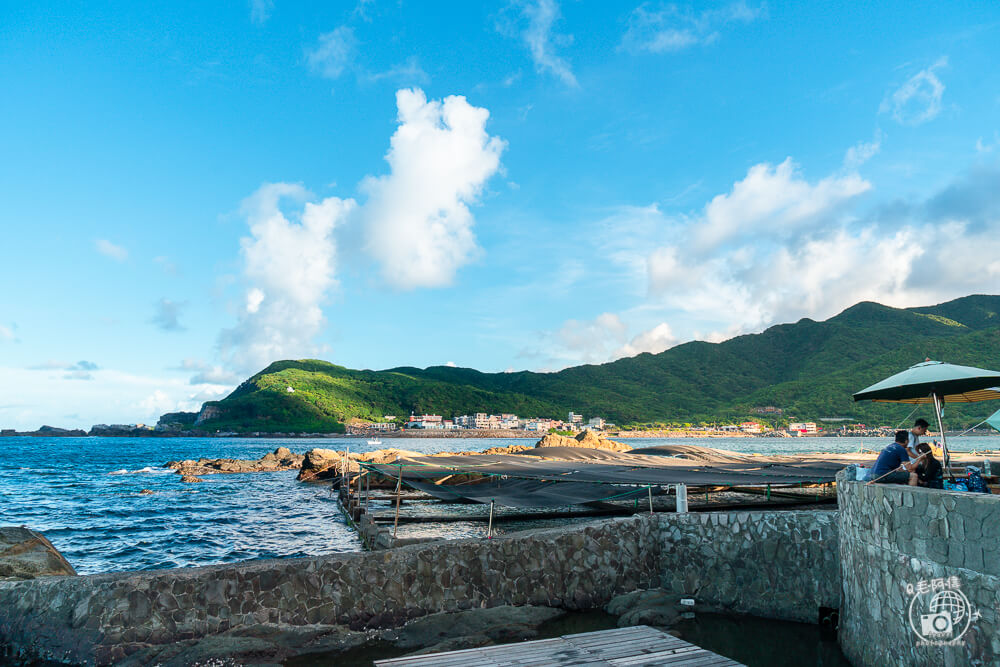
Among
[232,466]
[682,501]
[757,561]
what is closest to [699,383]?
[232,466]

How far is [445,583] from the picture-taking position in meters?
8.52

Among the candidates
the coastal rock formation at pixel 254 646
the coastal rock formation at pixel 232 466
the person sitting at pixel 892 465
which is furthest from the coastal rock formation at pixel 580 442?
the person sitting at pixel 892 465

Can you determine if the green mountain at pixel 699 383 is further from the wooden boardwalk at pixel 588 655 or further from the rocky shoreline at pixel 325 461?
the wooden boardwalk at pixel 588 655

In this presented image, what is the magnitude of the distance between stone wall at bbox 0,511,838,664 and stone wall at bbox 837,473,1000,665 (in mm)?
1568

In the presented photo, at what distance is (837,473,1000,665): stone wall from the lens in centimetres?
456

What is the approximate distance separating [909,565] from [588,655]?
3246 millimetres

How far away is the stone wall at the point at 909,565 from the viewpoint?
180 inches

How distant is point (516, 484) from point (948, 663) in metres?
9.88

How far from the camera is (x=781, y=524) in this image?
8.89 metres

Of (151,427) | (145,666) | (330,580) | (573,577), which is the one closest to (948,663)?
(573,577)

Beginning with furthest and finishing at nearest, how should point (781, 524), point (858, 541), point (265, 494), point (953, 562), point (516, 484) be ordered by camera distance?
point (265, 494) < point (516, 484) < point (781, 524) < point (858, 541) < point (953, 562)

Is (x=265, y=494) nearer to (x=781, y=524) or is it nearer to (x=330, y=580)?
(x=330, y=580)

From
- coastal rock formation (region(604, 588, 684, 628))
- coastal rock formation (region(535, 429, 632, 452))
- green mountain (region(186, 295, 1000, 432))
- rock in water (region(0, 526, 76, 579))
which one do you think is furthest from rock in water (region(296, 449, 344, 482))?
green mountain (region(186, 295, 1000, 432))

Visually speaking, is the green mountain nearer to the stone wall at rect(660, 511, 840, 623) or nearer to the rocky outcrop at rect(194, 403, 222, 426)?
the rocky outcrop at rect(194, 403, 222, 426)
